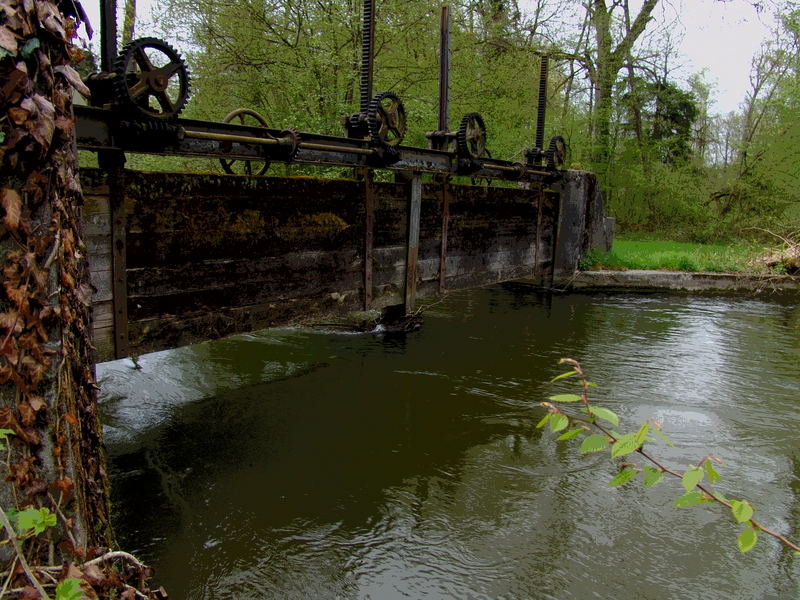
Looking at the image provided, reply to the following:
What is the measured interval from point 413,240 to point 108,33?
151 inches

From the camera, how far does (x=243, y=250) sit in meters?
5.11

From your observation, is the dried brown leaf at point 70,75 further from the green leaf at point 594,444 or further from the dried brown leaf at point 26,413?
the green leaf at point 594,444

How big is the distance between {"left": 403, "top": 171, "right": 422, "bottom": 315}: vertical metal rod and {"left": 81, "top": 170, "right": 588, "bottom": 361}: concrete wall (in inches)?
3.1

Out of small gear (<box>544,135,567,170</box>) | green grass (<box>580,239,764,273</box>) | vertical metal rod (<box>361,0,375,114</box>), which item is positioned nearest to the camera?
vertical metal rod (<box>361,0,375,114</box>)

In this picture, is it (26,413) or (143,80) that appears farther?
(143,80)

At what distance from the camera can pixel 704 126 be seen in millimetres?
22125

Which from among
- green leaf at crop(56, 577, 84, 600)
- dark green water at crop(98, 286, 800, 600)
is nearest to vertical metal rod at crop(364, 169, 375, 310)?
dark green water at crop(98, 286, 800, 600)

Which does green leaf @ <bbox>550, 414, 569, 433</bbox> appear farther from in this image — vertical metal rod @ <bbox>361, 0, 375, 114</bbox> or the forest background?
the forest background

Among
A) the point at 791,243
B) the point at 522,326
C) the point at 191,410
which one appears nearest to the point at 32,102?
the point at 191,410

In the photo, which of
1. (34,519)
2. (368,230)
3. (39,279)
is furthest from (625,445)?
(368,230)

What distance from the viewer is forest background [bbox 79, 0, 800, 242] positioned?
9.34 meters

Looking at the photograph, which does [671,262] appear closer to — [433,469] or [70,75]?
[433,469]

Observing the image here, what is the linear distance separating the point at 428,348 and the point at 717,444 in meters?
3.91

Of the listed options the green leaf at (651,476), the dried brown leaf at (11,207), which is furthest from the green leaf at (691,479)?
the dried brown leaf at (11,207)
